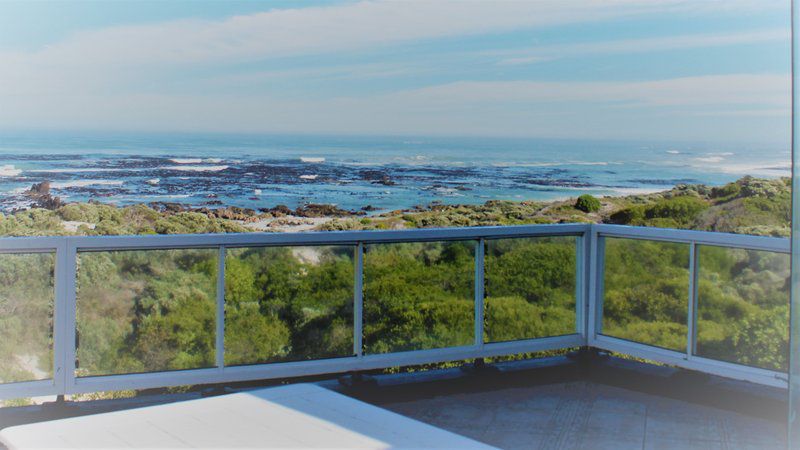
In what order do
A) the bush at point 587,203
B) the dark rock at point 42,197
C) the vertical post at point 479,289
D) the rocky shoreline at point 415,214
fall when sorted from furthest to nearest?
the bush at point 587,203 < the dark rock at point 42,197 < the rocky shoreline at point 415,214 < the vertical post at point 479,289

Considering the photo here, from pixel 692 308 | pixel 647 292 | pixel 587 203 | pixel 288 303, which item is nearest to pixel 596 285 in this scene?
pixel 647 292

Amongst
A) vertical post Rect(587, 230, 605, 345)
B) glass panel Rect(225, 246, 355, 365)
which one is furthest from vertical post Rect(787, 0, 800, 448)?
vertical post Rect(587, 230, 605, 345)

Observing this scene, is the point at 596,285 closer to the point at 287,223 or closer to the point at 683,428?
the point at 683,428

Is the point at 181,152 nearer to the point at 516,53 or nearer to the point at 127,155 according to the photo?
the point at 127,155

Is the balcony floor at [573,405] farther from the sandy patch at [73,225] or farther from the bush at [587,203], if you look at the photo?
the bush at [587,203]

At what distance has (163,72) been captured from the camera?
68.2 feet

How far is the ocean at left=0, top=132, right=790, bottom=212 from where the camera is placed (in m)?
19.4

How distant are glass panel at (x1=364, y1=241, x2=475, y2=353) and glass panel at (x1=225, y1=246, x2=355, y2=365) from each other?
169 millimetres

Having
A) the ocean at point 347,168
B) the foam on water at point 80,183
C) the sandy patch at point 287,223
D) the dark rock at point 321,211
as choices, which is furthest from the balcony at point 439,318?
the foam on water at point 80,183

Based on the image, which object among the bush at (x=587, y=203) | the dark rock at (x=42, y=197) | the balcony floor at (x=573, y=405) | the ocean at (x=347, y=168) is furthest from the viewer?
the bush at (x=587, y=203)

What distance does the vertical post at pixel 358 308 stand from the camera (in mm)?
4926

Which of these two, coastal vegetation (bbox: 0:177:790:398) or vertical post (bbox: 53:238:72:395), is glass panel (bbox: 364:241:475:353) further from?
vertical post (bbox: 53:238:72:395)

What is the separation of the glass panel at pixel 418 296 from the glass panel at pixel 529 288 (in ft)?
0.52

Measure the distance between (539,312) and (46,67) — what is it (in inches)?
697
